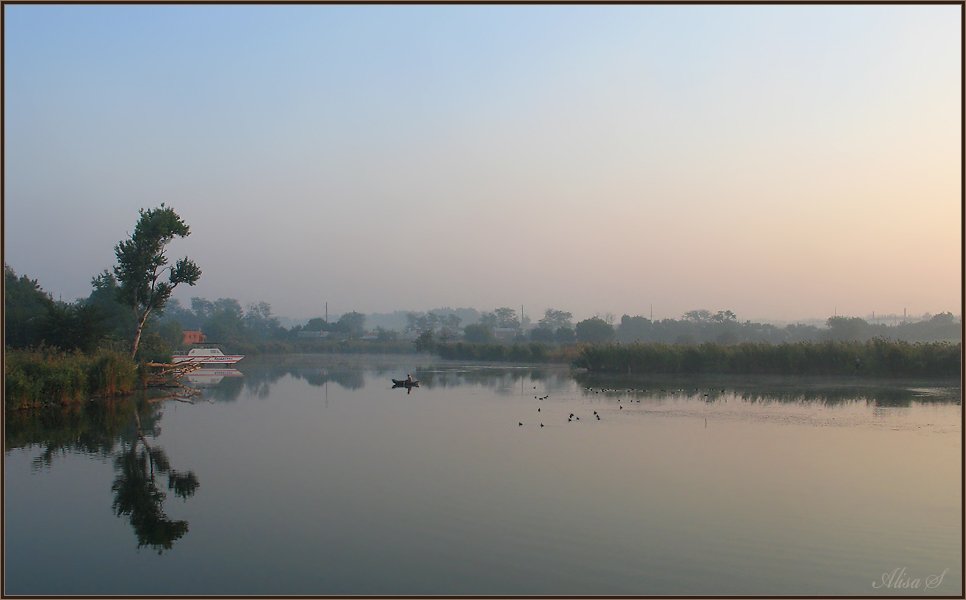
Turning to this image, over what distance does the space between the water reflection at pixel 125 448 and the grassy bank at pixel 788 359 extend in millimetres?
28152

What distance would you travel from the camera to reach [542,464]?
16125 millimetres

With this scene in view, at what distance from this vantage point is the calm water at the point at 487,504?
9.27 metres

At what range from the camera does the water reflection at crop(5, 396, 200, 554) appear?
38.6 ft

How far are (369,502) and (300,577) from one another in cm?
360

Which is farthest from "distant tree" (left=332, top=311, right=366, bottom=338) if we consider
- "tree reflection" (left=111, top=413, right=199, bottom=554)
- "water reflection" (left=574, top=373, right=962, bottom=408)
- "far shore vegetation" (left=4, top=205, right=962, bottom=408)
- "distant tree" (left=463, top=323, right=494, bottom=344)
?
"tree reflection" (left=111, top=413, right=199, bottom=554)

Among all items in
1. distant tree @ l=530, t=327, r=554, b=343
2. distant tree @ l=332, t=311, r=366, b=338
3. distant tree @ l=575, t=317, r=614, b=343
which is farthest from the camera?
distant tree @ l=332, t=311, r=366, b=338

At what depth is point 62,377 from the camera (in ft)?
82.5

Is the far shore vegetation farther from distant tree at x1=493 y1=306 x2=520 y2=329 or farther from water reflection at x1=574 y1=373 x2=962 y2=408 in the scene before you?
distant tree at x1=493 y1=306 x2=520 y2=329

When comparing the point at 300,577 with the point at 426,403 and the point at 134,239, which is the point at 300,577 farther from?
the point at 134,239

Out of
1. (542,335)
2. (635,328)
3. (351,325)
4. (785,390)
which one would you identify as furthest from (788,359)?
(351,325)

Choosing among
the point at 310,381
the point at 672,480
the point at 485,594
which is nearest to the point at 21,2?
the point at 485,594

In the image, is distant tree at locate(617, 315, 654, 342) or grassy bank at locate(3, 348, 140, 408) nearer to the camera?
grassy bank at locate(3, 348, 140, 408)

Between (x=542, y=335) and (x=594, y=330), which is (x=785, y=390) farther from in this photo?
(x=542, y=335)

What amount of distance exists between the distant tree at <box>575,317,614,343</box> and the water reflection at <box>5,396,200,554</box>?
7478 cm
